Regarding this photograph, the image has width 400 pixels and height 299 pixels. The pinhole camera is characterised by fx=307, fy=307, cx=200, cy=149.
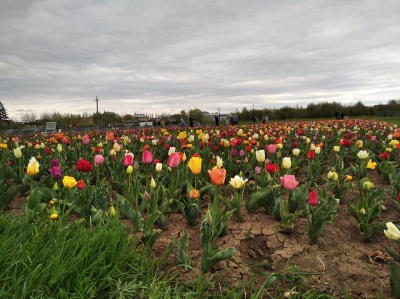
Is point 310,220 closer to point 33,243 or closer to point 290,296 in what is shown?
point 290,296

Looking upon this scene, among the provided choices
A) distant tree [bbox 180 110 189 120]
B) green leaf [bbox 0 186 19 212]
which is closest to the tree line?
distant tree [bbox 180 110 189 120]

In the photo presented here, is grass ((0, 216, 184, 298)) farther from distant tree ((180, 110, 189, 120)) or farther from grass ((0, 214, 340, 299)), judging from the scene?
distant tree ((180, 110, 189, 120))

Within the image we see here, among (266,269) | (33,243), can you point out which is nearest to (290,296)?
(266,269)

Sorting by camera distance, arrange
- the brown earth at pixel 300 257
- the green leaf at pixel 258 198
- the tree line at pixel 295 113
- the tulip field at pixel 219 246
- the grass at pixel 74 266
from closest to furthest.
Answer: the grass at pixel 74 266, the tulip field at pixel 219 246, the brown earth at pixel 300 257, the green leaf at pixel 258 198, the tree line at pixel 295 113

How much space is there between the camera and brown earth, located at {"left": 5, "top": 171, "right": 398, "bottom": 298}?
1860 mm

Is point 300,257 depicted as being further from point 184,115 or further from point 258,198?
point 184,115

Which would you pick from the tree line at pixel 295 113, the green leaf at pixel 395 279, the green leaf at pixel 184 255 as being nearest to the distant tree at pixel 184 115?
the tree line at pixel 295 113

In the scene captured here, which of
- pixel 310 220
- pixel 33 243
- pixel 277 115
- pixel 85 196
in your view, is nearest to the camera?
pixel 33 243

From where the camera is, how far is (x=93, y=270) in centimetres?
170

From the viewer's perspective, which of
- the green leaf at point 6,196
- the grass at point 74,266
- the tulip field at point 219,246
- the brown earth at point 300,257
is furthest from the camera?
the green leaf at point 6,196

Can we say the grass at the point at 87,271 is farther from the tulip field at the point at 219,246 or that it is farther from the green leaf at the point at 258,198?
the green leaf at the point at 258,198

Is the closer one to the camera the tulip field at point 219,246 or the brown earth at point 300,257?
the tulip field at point 219,246

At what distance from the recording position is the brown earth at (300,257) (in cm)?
186

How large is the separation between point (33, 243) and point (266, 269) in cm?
148
